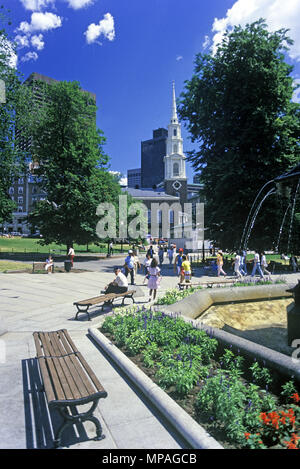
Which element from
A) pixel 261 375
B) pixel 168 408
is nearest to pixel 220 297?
pixel 261 375

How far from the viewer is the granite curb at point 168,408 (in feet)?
11.8

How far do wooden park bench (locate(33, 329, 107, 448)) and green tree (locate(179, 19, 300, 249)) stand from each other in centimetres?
1878

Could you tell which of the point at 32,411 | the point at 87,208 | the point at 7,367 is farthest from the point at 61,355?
the point at 87,208

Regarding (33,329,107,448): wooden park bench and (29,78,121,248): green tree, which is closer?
(33,329,107,448): wooden park bench

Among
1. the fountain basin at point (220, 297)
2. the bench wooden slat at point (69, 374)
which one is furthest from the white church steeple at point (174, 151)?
the bench wooden slat at point (69, 374)

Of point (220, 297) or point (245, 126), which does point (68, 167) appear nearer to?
point (245, 126)

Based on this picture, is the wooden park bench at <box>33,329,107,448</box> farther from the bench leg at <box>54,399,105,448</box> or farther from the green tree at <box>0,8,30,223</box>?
the green tree at <box>0,8,30,223</box>

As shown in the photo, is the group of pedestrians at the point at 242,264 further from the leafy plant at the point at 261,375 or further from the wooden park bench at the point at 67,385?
the wooden park bench at the point at 67,385

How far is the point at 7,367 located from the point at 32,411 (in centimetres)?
181

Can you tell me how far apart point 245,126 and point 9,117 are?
21.3m

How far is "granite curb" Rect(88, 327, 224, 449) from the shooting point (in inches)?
142

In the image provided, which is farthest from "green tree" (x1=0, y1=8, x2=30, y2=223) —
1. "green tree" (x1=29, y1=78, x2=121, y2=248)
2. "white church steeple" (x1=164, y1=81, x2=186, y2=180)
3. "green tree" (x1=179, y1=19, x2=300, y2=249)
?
"white church steeple" (x1=164, y1=81, x2=186, y2=180)
